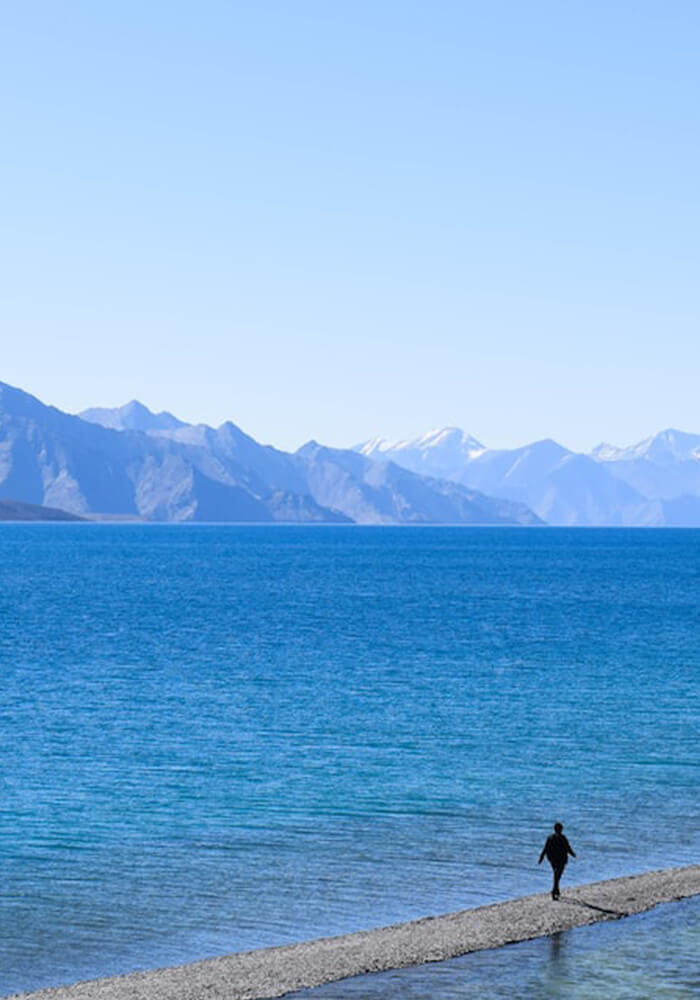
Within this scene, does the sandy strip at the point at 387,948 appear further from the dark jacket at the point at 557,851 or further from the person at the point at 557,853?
the dark jacket at the point at 557,851

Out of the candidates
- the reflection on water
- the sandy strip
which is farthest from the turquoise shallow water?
the reflection on water

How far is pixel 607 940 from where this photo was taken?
33.9 meters

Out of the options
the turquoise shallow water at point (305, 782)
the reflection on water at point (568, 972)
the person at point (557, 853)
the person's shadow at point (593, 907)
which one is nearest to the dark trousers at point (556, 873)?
the person at point (557, 853)

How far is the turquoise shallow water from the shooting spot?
37.3m

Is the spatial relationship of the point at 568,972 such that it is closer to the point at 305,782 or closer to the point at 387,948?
the point at 387,948

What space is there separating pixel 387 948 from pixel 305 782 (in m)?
20.8

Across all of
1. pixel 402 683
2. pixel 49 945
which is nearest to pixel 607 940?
pixel 49 945

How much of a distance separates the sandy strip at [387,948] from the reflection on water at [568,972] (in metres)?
0.52

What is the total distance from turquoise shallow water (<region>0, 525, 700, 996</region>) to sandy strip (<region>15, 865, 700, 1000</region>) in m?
1.59

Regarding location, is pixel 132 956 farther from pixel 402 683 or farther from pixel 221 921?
pixel 402 683

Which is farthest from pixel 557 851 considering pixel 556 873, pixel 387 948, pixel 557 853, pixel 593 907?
pixel 387 948

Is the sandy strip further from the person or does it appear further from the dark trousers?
the person

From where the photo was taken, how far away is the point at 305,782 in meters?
53.7

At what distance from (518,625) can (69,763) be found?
7986cm
